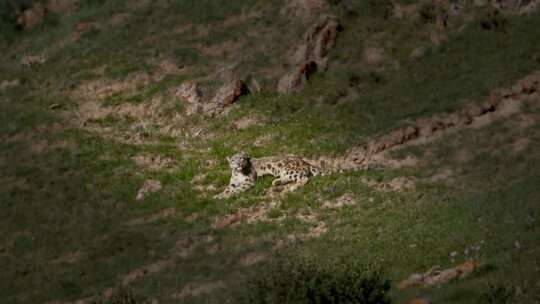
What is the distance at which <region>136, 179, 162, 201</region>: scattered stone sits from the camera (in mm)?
29420

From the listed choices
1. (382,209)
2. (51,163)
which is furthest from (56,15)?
(382,209)

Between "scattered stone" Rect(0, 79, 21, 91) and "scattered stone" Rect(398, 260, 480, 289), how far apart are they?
2377 centimetres

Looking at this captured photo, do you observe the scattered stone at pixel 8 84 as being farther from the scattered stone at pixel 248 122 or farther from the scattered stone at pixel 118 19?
the scattered stone at pixel 248 122

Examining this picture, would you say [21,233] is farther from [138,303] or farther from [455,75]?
[455,75]

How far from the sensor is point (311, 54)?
3484 centimetres

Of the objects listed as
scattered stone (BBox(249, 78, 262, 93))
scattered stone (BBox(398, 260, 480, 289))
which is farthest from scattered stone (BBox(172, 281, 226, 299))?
scattered stone (BBox(249, 78, 262, 93))

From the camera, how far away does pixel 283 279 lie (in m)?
18.0

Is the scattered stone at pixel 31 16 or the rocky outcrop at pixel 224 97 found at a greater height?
the scattered stone at pixel 31 16

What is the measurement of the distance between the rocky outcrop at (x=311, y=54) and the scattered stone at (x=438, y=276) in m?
A: 14.2

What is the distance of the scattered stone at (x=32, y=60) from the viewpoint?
41.7 meters

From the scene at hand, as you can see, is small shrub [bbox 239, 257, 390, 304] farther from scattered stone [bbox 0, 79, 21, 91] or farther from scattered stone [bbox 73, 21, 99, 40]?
scattered stone [bbox 73, 21, 99, 40]

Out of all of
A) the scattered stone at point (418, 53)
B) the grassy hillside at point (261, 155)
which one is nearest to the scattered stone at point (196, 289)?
Result: the grassy hillside at point (261, 155)

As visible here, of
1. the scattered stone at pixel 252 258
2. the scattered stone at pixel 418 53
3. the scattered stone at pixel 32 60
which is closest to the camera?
the scattered stone at pixel 252 258

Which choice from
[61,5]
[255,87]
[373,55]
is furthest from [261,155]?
[61,5]
